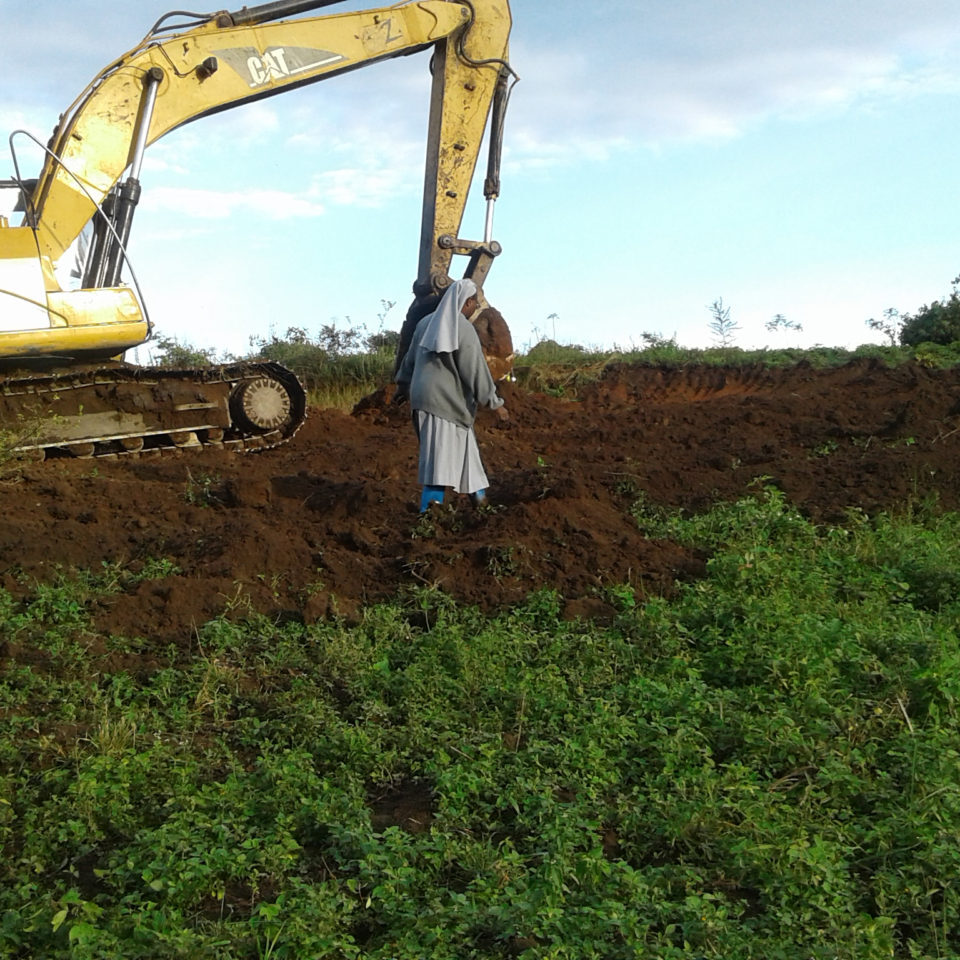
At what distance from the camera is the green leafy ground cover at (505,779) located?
3455mm

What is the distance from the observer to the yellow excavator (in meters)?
9.78

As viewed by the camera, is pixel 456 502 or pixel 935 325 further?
pixel 935 325

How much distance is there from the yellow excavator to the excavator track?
0.7 inches

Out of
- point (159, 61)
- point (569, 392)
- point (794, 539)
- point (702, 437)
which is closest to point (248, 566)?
point (794, 539)

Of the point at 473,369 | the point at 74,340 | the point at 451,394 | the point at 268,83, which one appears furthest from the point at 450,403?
the point at 268,83

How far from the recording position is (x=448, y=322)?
7.73 m

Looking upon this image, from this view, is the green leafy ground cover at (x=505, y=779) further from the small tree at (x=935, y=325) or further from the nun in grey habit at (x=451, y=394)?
the small tree at (x=935, y=325)

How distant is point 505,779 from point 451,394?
3930 millimetres

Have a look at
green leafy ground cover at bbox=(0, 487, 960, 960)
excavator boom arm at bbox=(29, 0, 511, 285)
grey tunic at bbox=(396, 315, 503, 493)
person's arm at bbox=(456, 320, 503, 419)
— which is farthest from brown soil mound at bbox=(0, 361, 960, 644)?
excavator boom arm at bbox=(29, 0, 511, 285)

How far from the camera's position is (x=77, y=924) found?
11.1ft

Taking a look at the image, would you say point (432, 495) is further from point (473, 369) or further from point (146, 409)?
point (146, 409)

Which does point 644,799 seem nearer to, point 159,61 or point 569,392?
point 159,61

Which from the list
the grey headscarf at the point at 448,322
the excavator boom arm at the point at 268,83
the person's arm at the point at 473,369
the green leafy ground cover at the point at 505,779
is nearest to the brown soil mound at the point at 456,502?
the green leafy ground cover at the point at 505,779

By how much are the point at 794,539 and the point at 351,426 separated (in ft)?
24.2
